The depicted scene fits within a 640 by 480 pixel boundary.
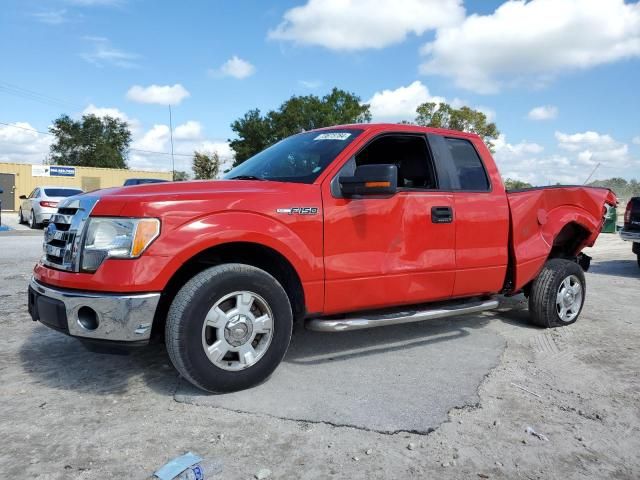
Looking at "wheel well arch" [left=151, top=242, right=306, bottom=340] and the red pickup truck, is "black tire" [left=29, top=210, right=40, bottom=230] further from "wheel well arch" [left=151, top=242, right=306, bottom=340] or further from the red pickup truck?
"wheel well arch" [left=151, top=242, right=306, bottom=340]

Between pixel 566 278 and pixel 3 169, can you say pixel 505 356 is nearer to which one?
pixel 566 278

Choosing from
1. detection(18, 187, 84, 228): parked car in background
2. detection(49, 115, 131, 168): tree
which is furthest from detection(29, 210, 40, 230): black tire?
detection(49, 115, 131, 168): tree

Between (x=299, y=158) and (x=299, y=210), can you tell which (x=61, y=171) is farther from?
(x=299, y=210)

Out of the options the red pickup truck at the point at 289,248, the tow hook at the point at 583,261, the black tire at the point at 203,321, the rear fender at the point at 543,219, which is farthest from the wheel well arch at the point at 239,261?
the tow hook at the point at 583,261

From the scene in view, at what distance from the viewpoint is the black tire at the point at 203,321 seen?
3026 millimetres

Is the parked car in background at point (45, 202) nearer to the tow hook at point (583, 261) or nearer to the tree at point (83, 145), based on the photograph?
the tow hook at point (583, 261)

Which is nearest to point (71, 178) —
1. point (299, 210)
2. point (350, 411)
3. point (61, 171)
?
point (61, 171)

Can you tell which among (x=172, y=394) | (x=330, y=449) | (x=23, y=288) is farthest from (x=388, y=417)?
(x=23, y=288)

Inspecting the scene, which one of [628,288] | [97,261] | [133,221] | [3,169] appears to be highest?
[3,169]

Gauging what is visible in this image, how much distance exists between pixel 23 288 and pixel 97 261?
4131 millimetres

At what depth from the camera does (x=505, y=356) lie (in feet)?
13.8

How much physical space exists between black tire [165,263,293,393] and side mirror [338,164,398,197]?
2.79ft

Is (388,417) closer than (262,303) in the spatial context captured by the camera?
Yes

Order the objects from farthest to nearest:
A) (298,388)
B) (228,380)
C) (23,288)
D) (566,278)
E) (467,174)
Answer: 1. (23,288)
2. (566,278)
3. (467,174)
4. (298,388)
5. (228,380)
